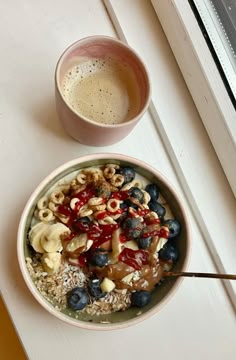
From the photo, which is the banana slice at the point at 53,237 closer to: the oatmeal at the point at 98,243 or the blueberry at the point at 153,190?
the oatmeal at the point at 98,243

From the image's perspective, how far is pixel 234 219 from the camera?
0.80 m

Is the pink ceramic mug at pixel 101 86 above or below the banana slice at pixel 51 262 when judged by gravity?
above

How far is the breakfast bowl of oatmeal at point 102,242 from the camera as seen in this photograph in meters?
0.67

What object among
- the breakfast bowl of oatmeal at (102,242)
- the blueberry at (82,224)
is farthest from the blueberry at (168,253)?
the blueberry at (82,224)

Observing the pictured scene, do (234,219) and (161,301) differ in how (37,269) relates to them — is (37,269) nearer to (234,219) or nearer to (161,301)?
(161,301)

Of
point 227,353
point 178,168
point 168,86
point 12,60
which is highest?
point 12,60

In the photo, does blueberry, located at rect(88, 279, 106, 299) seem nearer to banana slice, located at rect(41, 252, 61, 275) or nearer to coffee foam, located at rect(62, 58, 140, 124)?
banana slice, located at rect(41, 252, 61, 275)

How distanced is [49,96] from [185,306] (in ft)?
1.12

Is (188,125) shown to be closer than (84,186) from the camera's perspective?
No

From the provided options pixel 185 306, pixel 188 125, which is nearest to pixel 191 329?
pixel 185 306

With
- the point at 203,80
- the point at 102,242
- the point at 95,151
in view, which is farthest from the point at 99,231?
the point at 203,80

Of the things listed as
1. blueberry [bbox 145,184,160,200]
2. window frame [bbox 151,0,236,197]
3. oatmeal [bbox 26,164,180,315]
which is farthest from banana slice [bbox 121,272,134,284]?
window frame [bbox 151,0,236,197]

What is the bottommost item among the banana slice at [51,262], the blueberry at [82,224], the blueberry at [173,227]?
the blueberry at [173,227]

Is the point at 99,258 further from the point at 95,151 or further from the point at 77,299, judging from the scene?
the point at 95,151
